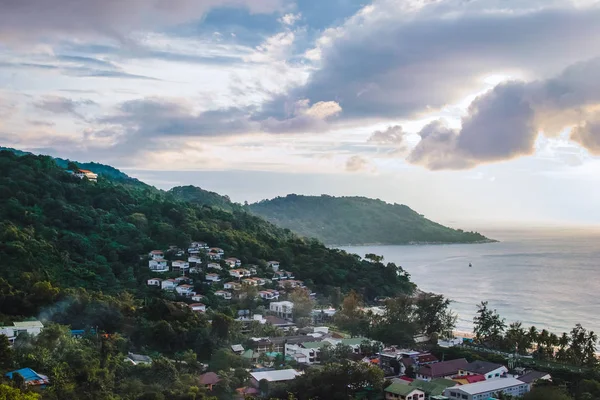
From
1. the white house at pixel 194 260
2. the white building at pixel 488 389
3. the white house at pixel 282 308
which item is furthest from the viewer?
the white house at pixel 194 260

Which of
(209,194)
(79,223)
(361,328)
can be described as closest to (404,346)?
(361,328)

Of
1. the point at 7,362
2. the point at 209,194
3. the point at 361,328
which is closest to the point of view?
the point at 7,362

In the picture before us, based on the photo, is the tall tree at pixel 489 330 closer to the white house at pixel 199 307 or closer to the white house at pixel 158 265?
the white house at pixel 199 307

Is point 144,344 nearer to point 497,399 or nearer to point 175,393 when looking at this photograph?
point 175,393

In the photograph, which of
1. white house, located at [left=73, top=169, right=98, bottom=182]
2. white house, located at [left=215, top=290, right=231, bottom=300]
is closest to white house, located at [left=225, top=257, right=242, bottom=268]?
white house, located at [left=215, top=290, right=231, bottom=300]

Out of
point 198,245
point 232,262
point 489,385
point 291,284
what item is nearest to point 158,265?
point 198,245

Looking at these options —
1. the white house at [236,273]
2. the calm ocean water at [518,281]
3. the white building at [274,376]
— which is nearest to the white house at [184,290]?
the white house at [236,273]

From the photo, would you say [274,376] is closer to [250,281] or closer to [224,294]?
[224,294]
